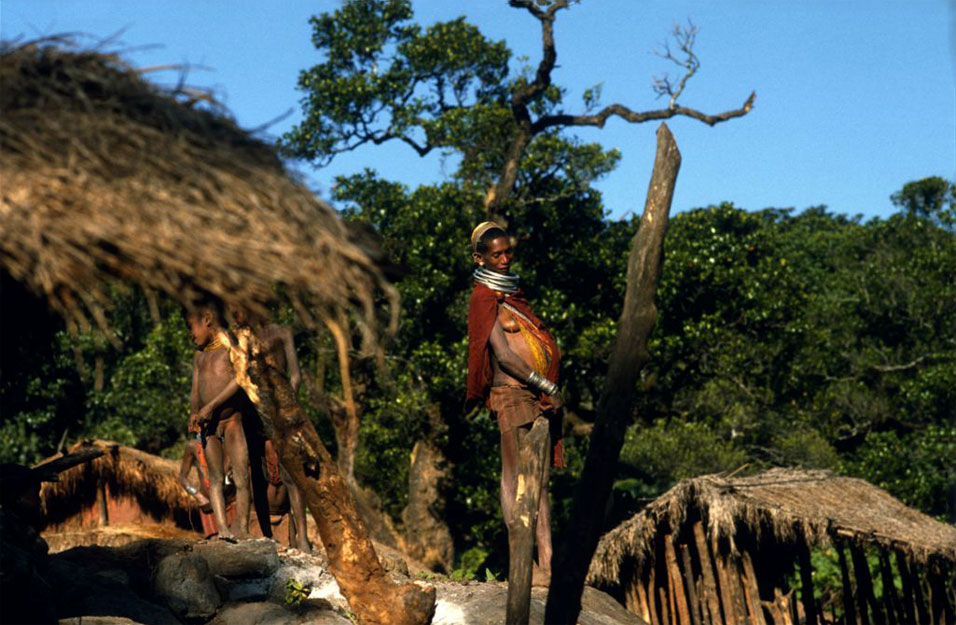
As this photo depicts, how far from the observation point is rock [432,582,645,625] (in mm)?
7000

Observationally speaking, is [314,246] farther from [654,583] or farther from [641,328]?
[654,583]

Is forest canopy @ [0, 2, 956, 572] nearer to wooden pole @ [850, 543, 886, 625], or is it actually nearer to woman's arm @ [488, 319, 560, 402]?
wooden pole @ [850, 543, 886, 625]

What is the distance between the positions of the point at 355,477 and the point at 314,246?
1481 centimetres

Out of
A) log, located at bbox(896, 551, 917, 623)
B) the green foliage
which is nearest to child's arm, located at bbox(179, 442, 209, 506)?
the green foliage

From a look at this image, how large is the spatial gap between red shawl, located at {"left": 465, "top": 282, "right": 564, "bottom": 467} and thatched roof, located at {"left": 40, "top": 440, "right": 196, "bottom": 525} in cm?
537

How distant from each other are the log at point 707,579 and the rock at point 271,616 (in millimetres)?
4988

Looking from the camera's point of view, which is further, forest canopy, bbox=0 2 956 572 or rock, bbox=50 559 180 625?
forest canopy, bbox=0 2 956 572

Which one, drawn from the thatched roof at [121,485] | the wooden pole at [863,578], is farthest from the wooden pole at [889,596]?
the thatched roof at [121,485]

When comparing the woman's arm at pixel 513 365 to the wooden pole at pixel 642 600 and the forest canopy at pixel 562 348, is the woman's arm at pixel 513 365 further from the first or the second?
the forest canopy at pixel 562 348

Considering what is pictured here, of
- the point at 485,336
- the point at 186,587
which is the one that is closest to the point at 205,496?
the point at 186,587

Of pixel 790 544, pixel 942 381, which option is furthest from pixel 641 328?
pixel 942 381

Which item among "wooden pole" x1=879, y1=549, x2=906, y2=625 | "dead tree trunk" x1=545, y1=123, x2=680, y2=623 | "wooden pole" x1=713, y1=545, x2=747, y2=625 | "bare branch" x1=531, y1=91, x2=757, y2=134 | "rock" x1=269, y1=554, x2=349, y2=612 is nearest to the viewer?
"dead tree trunk" x1=545, y1=123, x2=680, y2=623

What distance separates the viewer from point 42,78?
4336mm

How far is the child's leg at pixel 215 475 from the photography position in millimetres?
8602
